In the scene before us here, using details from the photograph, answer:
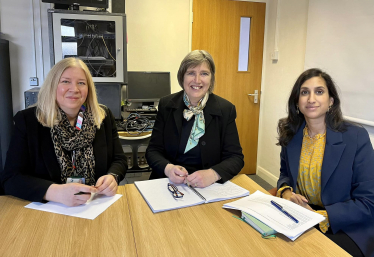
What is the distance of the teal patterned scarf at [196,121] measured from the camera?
63.4 inches

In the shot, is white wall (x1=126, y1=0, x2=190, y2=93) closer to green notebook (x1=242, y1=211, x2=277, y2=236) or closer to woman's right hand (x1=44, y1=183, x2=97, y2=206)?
woman's right hand (x1=44, y1=183, x2=97, y2=206)

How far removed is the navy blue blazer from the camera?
126cm

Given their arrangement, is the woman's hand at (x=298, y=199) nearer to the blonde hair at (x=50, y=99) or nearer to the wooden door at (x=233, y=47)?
the blonde hair at (x=50, y=99)

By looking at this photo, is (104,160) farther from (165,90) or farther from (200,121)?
(165,90)

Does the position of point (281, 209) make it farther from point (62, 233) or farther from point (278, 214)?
point (62, 233)

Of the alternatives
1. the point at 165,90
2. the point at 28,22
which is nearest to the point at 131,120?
the point at 165,90

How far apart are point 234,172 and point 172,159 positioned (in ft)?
1.22

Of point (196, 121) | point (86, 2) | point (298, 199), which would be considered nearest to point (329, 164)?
point (298, 199)

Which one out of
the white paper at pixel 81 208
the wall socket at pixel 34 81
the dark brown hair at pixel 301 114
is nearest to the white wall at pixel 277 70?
the dark brown hair at pixel 301 114

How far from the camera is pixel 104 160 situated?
1.49 m

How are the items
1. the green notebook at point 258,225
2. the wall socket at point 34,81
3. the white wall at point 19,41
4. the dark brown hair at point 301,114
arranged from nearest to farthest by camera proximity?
1. the green notebook at point 258,225
2. the dark brown hair at point 301,114
3. the white wall at point 19,41
4. the wall socket at point 34,81

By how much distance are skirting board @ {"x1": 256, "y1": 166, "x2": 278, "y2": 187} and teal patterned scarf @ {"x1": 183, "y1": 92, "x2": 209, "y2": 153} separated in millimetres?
2012

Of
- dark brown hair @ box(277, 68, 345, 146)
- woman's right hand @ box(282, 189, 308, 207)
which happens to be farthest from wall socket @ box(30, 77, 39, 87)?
woman's right hand @ box(282, 189, 308, 207)

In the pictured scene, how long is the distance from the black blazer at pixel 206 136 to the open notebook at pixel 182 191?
0.19 meters
